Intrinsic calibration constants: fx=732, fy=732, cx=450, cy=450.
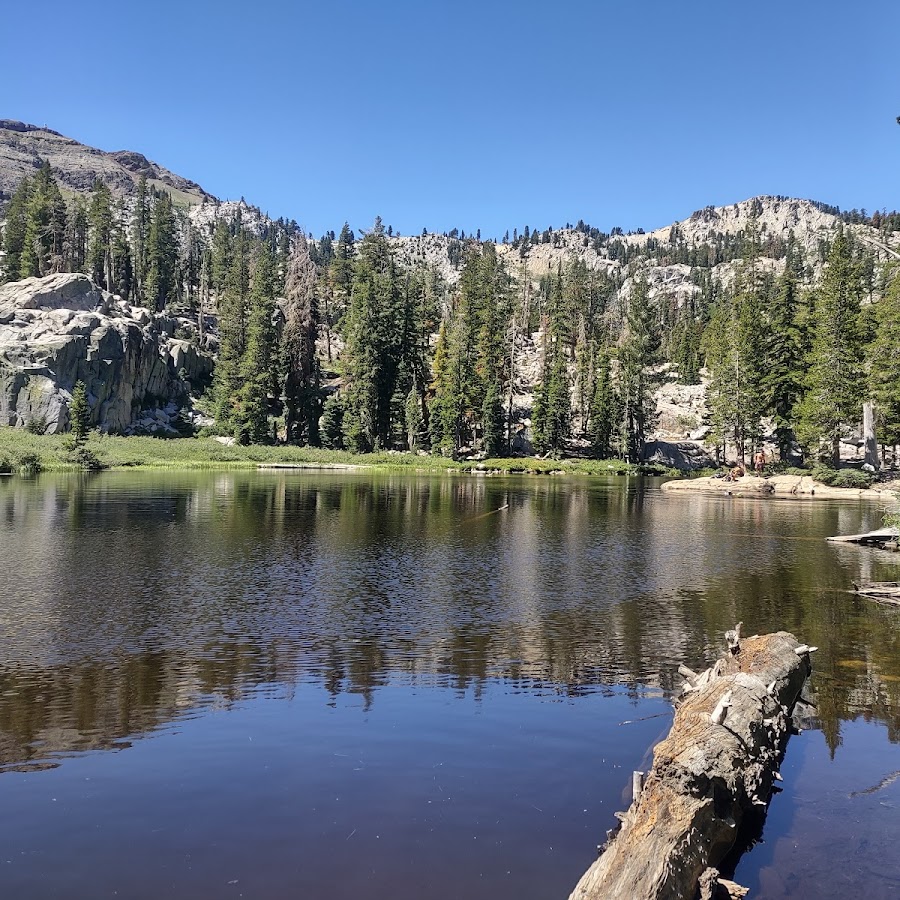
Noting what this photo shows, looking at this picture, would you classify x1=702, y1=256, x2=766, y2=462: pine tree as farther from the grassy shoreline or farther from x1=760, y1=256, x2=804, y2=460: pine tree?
the grassy shoreline

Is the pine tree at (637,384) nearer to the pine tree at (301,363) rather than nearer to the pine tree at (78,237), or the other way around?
the pine tree at (301,363)

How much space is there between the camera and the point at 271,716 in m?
11.9

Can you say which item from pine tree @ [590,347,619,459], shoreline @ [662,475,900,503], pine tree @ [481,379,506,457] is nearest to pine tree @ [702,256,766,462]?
shoreline @ [662,475,900,503]

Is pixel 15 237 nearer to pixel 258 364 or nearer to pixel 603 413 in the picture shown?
pixel 258 364

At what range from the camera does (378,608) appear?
19.8m

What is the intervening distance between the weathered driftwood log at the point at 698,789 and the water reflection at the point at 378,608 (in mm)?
1980

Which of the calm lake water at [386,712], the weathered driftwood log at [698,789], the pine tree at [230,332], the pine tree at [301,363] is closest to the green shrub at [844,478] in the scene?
the calm lake water at [386,712]

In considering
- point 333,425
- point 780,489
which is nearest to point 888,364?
point 780,489

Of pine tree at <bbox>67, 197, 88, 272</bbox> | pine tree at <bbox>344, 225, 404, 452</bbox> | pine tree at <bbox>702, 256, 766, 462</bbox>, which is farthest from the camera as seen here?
pine tree at <bbox>67, 197, 88, 272</bbox>

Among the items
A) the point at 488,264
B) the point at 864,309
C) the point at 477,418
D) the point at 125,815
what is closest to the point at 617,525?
the point at 125,815

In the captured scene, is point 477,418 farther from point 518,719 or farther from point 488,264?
point 518,719

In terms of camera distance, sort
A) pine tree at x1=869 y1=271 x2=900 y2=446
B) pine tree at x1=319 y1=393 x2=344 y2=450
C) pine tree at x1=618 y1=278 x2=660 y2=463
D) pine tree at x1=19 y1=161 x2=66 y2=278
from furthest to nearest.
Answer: pine tree at x1=19 y1=161 x2=66 y2=278
pine tree at x1=319 y1=393 x2=344 y2=450
pine tree at x1=618 y1=278 x2=660 y2=463
pine tree at x1=869 y1=271 x2=900 y2=446

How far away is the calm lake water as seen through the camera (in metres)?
7.70

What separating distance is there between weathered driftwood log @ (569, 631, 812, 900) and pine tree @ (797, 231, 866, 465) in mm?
63365
